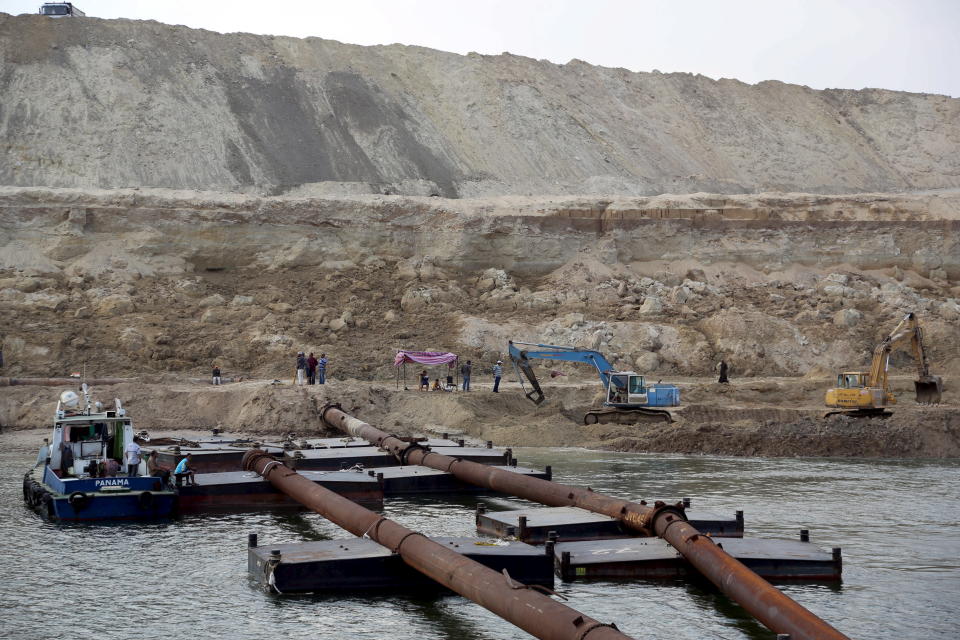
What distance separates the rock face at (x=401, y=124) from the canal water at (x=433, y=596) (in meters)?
25.8

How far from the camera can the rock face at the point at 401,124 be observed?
162 ft

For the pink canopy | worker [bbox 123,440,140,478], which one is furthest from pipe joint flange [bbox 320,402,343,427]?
worker [bbox 123,440,140,478]

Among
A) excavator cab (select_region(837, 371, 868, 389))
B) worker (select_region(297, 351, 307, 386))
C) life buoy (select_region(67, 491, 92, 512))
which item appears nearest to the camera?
life buoy (select_region(67, 491, 92, 512))

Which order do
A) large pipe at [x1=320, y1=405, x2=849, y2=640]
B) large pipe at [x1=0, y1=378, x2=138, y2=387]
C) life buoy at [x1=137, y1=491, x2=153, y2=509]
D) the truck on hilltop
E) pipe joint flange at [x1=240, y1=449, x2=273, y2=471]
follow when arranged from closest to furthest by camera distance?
1. large pipe at [x1=320, y1=405, x2=849, y2=640]
2. life buoy at [x1=137, y1=491, x2=153, y2=509]
3. pipe joint flange at [x1=240, y1=449, x2=273, y2=471]
4. large pipe at [x1=0, y1=378, x2=138, y2=387]
5. the truck on hilltop

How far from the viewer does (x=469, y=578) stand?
11469 mm

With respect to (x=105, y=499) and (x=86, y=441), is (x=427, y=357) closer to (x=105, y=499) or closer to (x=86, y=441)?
(x=86, y=441)

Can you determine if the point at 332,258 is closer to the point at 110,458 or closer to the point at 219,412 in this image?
the point at 219,412

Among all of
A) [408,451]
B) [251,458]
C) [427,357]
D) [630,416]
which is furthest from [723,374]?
[251,458]

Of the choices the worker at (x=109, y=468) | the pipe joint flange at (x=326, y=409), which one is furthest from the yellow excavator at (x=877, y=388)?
the worker at (x=109, y=468)

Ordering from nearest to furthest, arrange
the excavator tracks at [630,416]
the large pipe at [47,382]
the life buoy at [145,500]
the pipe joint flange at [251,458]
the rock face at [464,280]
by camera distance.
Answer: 1. the life buoy at [145,500]
2. the pipe joint flange at [251,458]
3. the excavator tracks at [630,416]
4. the large pipe at [47,382]
5. the rock face at [464,280]

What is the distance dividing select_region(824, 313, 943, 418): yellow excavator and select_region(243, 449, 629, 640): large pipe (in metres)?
17.6

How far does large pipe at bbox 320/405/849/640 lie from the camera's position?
34.0 ft

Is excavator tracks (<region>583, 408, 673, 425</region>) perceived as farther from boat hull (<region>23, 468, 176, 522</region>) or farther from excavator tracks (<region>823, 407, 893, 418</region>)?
boat hull (<region>23, 468, 176, 522</region>)

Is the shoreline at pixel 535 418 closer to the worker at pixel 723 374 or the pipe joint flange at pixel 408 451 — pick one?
the worker at pixel 723 374
